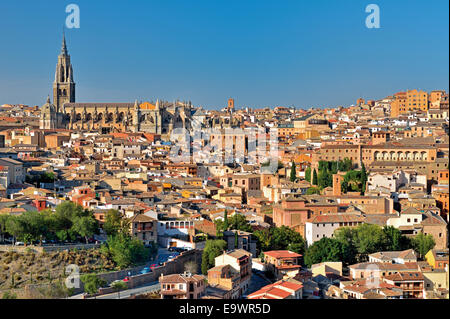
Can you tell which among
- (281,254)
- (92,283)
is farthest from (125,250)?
(281,254)

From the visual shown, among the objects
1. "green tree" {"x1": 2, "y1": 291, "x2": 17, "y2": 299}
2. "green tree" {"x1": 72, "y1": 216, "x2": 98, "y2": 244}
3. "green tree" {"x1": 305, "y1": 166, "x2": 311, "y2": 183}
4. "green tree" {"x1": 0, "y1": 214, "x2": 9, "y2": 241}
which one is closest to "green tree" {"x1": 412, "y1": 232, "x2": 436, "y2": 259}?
"green tree" {"x1": 72, "y1": 216, "x2": 98, "y2": 244}

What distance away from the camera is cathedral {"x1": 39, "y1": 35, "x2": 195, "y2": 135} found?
38750 mm

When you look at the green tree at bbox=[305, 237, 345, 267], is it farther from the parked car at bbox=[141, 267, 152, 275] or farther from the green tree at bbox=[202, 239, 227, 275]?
the parked car at bbox=[141, 267, 152, 275]

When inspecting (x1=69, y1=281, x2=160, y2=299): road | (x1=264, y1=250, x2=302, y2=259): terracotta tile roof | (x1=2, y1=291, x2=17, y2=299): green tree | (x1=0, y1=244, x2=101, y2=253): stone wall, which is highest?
(x1=0, y1=244, x2=101, y2=253): stone wall

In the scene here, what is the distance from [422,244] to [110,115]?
29988 mm

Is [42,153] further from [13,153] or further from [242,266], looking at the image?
[242,266]

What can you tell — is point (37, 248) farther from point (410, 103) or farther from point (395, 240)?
→ point (410, 103)

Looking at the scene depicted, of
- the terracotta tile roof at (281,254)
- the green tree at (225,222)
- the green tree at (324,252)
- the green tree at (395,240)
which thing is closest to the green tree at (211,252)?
the terracotta tile roof at (281,254)

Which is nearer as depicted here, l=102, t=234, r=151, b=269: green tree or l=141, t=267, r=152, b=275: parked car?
l=141, t=267, r=152, b=275: parked car

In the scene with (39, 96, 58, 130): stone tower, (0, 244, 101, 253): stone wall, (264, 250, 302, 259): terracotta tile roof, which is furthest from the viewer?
(39, 96, 58, 130): stone tower

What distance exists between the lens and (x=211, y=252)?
12336mm

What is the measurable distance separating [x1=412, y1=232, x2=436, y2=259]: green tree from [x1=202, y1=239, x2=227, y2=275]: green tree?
3698 mm

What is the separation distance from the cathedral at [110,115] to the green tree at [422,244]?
25.2m
